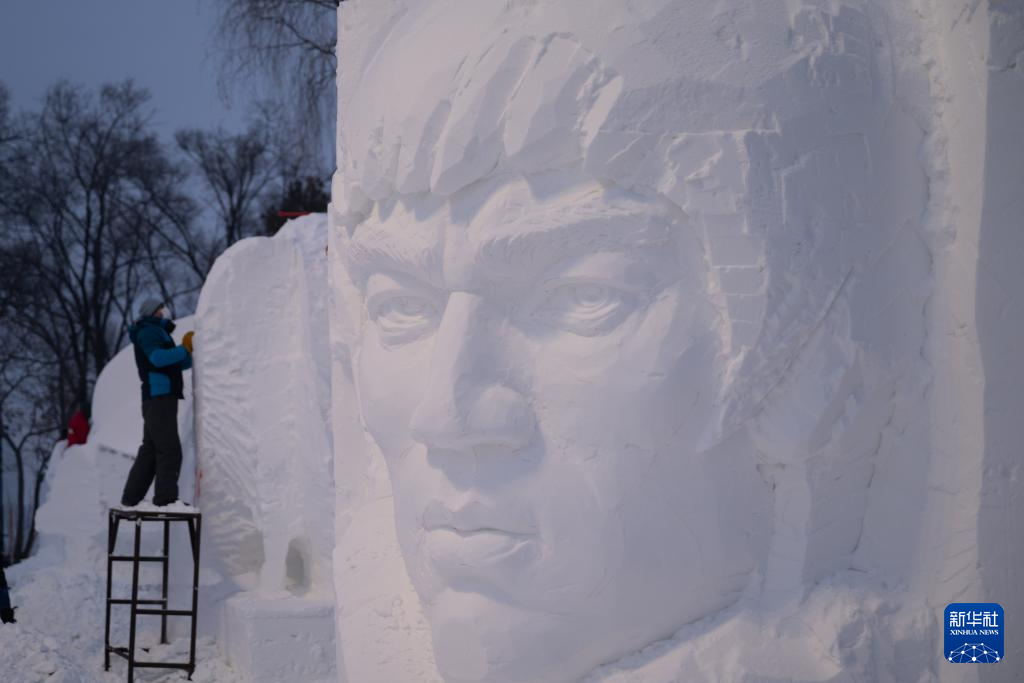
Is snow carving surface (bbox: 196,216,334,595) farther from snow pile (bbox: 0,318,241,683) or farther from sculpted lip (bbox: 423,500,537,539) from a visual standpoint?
sculpted lip (bbox: 423,500,537,539)

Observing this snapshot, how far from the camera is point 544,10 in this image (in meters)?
2.72

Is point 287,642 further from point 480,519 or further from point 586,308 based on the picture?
point 586,308

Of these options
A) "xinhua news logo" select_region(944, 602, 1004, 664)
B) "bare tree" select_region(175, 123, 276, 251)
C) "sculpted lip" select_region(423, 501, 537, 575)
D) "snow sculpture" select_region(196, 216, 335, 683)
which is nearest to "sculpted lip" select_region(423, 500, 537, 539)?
"sculpted lip" select_region(423, 501, 537, 575)

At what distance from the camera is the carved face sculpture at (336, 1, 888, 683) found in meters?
2.63

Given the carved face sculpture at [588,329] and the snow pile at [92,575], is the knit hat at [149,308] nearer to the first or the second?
the snow pile at [92,575]

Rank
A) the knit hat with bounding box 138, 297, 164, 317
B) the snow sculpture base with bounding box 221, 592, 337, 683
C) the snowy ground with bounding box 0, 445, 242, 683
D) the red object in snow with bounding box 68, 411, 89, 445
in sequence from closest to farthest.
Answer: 1. the snowy ground with bounding box 0, 445, 242, 683
2. the snow sculpture base with bounding box 221, 592, 337, 683
3. the knit hat with bounding box 138, 297, 164, 317
4. the red object in snow with bounding box 68, 411, 89, 445

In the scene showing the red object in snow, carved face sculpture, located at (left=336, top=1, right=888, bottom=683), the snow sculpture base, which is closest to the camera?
carved face sculpture, located at (left=336, top=1, right=888, bottom=683)

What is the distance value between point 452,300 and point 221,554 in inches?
159

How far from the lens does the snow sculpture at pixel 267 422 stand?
19.7 ft

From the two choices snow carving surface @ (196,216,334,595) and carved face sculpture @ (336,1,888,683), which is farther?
snow carving surface @ (196,216,334,595)

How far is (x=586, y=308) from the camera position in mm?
2707

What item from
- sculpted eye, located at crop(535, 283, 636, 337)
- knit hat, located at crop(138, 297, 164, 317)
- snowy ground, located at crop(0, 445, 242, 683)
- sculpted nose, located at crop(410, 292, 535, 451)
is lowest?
snowy ground, located at crop(0, 445, 242, 683)

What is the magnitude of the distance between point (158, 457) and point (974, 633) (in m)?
4.50

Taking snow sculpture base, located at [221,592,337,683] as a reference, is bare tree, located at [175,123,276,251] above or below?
above
